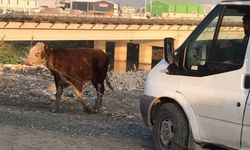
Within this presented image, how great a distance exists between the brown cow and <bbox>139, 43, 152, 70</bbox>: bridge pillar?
67260 millimetres

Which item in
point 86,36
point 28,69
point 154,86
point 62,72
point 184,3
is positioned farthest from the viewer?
point 184,3

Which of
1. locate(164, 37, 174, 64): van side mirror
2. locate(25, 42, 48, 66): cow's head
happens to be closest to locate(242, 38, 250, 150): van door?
locate(164, 37, 174, 64): van side mirror

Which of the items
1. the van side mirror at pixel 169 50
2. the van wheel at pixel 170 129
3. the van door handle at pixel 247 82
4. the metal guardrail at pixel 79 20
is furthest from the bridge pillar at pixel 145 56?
the van door handle at pixel 247 82

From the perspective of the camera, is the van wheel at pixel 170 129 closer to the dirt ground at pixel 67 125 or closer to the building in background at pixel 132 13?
→ the dirt ground at pixel 67 125

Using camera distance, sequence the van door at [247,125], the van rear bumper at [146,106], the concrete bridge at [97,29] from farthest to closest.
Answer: the concrete bridge at [97,29] < the van rear bumper at [146,106] < the van door at [247,125]

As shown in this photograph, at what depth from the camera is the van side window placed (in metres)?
7.07

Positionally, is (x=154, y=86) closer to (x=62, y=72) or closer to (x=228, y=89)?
(x=228, y=89)

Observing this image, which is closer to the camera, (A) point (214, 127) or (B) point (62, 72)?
(A) point (214, 127)

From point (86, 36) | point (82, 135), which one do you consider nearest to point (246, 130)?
point (82, 135)

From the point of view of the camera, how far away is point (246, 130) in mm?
6656

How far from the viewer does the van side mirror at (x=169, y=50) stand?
7.65m

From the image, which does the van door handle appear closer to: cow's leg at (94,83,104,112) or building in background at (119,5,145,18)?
cow's leg at (94,83,104,112)

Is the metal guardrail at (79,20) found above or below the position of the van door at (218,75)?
above

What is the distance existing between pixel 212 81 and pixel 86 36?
190 feet
